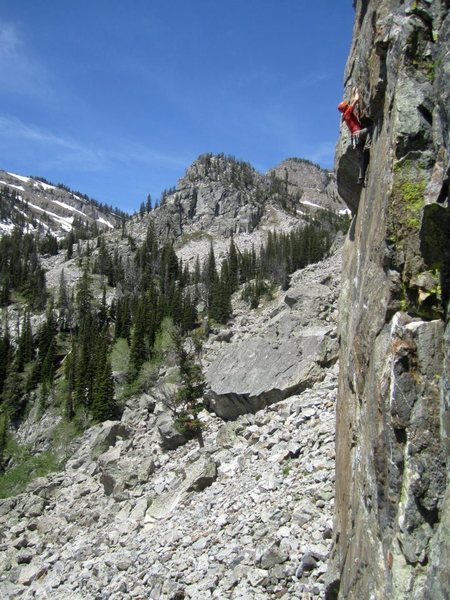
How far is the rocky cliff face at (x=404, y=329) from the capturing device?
5.46 metres

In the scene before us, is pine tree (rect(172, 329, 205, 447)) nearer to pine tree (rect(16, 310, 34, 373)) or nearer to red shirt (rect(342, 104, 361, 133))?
red shirt (rect(342, 104, 361, 133))

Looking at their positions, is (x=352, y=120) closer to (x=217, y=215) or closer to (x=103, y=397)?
(x=103, y=397)

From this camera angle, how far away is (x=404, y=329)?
6.04 meters

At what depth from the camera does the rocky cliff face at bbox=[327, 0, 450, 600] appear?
546 centimetres

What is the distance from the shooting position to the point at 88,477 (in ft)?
107

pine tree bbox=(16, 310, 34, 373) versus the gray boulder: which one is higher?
pine tree bbox=(16, 310, 34, 373)

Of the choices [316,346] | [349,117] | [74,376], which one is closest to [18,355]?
[74,376]

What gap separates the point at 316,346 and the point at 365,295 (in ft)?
62.4

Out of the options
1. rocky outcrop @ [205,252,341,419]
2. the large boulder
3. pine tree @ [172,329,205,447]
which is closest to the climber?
rocky outcrop @ [205,252,341,419]

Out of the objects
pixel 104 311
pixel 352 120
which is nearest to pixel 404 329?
pixel 352 120

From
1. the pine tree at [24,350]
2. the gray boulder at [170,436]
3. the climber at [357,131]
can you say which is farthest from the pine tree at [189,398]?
the pine tree at [24,350]

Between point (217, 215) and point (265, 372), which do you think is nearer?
point (265, 372)

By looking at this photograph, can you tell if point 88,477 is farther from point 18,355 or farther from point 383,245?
point 18,355

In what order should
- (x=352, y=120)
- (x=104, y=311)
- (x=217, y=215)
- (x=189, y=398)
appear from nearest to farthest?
(x=352, y=120)
(x=189, y=398)
(x=104, y=311)
(x=217, y=215)
